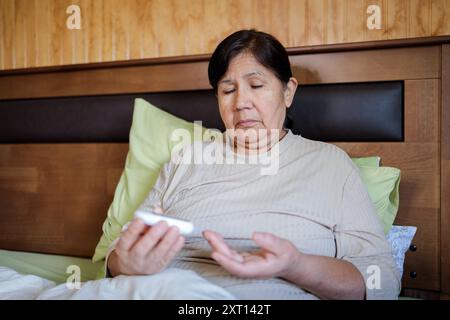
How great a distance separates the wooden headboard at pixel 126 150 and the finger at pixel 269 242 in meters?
0.68

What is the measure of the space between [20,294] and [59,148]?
871mm

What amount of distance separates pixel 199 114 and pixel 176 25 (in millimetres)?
347

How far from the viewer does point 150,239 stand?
72 centimetres

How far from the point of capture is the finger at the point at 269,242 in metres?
0.68

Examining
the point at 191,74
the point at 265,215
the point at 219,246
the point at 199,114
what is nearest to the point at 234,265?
the point at 219,246

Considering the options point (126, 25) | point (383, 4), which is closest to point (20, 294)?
point (126, 25)

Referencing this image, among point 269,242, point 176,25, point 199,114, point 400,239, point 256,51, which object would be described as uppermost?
point 176,25

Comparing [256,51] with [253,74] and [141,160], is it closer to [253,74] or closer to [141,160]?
[253,74]

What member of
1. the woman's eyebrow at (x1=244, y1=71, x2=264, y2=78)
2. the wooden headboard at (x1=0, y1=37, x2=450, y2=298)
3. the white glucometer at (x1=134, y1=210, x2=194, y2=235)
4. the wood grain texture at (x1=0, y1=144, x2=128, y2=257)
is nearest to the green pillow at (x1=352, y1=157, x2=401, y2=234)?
the wooden headboard at (x1=0, y1=37, x2=450, y2=298)

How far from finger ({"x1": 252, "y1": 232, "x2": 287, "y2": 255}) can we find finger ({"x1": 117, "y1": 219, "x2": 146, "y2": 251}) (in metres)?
0.20

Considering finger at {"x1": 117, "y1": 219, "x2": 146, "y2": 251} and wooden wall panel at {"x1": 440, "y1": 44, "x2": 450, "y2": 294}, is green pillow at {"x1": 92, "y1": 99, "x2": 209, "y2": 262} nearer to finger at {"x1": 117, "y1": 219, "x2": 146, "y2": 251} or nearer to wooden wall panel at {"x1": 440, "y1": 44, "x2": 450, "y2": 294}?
finger at {"x1": 117, "y1": 219, "x2": 146, "y2": 251}

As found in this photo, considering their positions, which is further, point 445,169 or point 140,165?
point 140,165

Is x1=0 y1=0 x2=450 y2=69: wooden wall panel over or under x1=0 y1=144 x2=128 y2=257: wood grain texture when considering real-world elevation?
over

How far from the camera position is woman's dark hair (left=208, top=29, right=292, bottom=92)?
3.46 ft
